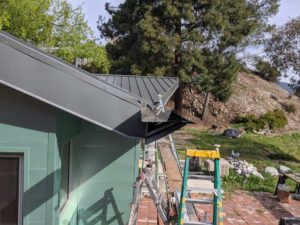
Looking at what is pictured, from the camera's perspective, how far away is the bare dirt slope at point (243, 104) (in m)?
25.6

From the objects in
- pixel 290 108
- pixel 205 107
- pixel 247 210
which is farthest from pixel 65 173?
pixel 290 108

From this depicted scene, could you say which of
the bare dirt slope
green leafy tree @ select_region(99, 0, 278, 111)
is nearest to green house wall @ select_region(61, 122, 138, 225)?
green leafy tree @ select_region(99, 0, 278, 111)

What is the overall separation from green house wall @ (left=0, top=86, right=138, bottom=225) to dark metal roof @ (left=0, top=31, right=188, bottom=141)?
271mm

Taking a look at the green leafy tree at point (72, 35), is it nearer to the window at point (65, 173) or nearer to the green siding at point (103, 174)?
the green siding at point (103, 174)

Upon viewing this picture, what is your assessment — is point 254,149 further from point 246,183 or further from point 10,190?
point 10,190

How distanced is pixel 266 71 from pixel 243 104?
772 centimetres

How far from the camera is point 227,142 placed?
18.4 metres

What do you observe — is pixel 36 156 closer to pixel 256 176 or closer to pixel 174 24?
pixel 256 176

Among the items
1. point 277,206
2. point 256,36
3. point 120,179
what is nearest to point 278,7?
point 256,36

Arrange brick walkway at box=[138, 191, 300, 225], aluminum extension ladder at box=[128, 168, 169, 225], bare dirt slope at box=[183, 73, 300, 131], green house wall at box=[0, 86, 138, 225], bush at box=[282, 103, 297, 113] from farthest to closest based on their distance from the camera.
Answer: bush at box=[282, 103, 297, 113] → bare dirt slope at box=[183, 73, 300, 131] → brick walkway at box=[138, 191, 300, 225] → aluminum extension ladder at box=[128, 168, 169, 225] → green house wall at box=[0, 86, 138, 225]

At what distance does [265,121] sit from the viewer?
23609mm

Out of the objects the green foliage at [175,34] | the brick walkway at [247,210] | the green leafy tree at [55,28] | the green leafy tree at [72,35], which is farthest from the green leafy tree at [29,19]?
the brick walkway at [247,210]

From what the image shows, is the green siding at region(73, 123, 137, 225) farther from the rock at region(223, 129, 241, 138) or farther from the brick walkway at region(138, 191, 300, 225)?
the rock at region(223, 129, 241, 138)

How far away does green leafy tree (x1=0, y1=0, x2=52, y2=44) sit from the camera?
16.2 metres
